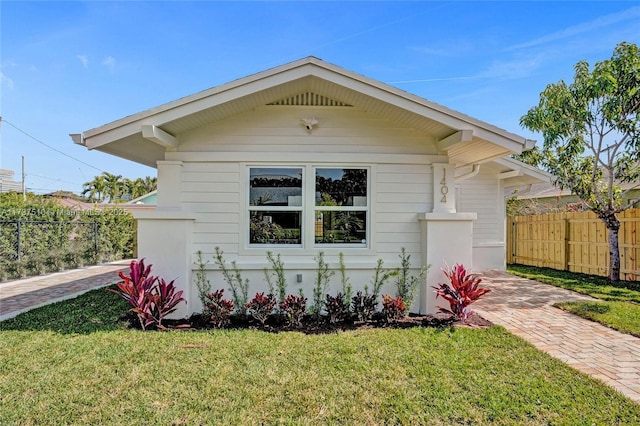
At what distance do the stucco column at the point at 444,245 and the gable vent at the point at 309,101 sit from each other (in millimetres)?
2677

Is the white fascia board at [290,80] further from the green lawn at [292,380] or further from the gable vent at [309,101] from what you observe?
the green lawn at [292,380]

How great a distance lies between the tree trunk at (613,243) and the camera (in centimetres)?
988

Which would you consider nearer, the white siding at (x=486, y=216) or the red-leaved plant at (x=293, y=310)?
the red-leaved plant at (x=293, y=310)

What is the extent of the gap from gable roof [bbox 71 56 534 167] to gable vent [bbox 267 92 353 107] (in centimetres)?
13

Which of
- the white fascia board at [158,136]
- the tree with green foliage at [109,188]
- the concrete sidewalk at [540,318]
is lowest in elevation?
the concrete sidewalk at [540,318]

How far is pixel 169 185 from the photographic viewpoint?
20.2 ft

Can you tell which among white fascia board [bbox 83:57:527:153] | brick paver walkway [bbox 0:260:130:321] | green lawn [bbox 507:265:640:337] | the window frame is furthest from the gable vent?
brick paver walkway [bbox 0:260:130:321]

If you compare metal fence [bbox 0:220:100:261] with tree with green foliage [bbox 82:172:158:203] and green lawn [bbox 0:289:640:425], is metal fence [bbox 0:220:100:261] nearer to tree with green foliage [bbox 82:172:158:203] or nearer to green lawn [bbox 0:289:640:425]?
green lawn [bbox 0:289:640:425]

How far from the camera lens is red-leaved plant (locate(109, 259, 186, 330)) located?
17.7 ft

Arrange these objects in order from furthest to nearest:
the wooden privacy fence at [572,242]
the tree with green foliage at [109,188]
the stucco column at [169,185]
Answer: the tree with green foliage at [109,188], the wooden privacy fence at [572,242], the stucco column at [169,185]

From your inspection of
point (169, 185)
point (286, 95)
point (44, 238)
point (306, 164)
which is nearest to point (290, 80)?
point (286, 95)

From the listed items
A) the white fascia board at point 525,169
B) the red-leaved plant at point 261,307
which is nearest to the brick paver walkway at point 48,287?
the red-leaved plant at point 261,307

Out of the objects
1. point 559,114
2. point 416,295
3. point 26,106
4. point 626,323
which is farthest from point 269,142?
point 26,106

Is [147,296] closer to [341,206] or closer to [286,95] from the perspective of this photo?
[341,206]
